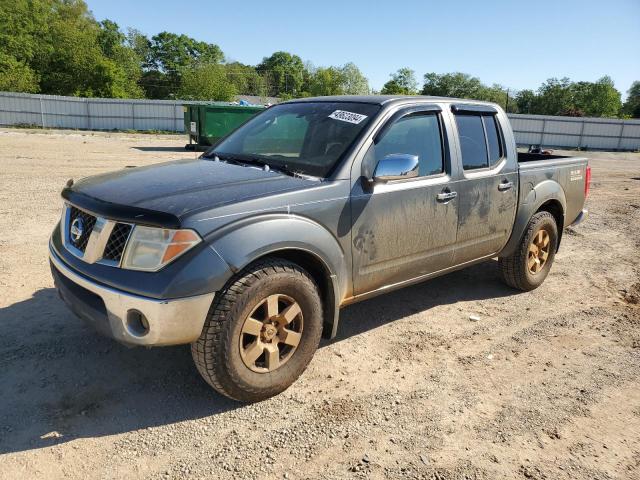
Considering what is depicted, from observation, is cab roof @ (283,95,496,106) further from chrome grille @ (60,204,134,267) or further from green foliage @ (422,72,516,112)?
green foliage @ (422,72,516,112)

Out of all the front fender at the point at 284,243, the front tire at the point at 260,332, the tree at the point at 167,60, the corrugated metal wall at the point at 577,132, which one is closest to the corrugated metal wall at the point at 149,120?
the corrugated metal wall at the point at 577,132

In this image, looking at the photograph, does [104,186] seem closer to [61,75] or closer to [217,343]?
[217,343]

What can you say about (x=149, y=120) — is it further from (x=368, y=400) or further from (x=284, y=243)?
(x=368, y=400)

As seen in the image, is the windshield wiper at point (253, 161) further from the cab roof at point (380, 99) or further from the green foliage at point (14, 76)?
the green foliage at point (14, 76)

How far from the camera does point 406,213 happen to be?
3590 millimetres

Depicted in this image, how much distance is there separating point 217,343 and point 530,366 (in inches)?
→ 93.3

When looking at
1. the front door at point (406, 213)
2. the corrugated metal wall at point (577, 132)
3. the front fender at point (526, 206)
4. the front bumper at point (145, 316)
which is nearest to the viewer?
the front bumper at point (145, 316)

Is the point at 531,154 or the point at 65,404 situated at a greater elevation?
the point at 531,154

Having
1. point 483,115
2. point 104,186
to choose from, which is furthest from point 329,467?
point 483,115

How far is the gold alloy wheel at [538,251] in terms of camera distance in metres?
5.10

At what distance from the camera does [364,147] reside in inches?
133

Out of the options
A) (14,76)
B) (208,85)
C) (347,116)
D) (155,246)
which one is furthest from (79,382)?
(14,76)

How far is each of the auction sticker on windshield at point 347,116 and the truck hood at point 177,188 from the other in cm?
69

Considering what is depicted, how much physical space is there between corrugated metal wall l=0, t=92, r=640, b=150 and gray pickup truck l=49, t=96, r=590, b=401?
3155cm
